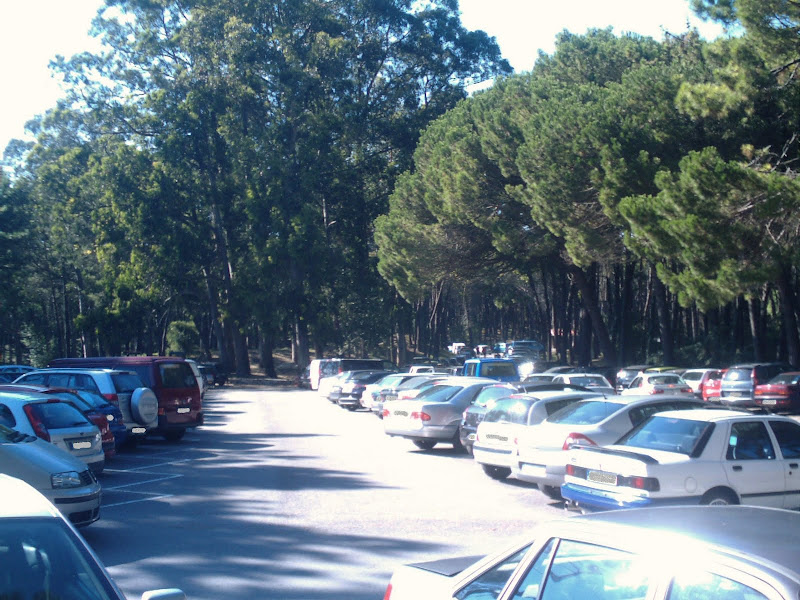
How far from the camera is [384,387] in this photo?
2783cm

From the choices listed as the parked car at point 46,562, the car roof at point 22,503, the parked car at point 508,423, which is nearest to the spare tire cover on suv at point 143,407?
the parked car at point 508,423

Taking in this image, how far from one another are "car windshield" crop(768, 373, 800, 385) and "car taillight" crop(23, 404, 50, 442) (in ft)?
77.7

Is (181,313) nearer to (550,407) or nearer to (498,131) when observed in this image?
(498,131)

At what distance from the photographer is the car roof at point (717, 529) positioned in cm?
308

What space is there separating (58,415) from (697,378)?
26694mm

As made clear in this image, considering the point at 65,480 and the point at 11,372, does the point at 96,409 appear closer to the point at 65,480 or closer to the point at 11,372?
the point at 65,480

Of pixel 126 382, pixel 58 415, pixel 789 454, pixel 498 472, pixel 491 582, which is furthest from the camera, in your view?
pixel 126 382

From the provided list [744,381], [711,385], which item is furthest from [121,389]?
[711,385]

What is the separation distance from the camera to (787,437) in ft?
33.8

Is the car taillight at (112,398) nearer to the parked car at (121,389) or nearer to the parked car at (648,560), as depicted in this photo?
the parked car at (121,389)

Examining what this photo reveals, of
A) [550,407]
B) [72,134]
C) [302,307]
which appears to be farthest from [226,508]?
[72,134]

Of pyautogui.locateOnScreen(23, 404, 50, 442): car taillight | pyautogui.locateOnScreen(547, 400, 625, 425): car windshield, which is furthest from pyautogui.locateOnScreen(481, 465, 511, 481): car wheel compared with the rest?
pyautogui.locateOnScreen(23, 404, 50, 442): car taillight

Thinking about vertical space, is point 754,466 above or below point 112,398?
below

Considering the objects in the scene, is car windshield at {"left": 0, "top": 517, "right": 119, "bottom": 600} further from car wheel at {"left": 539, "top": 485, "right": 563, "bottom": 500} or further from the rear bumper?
car wheel at {"left": 539, "top": 485, "right": 563, "bottom": 500}
